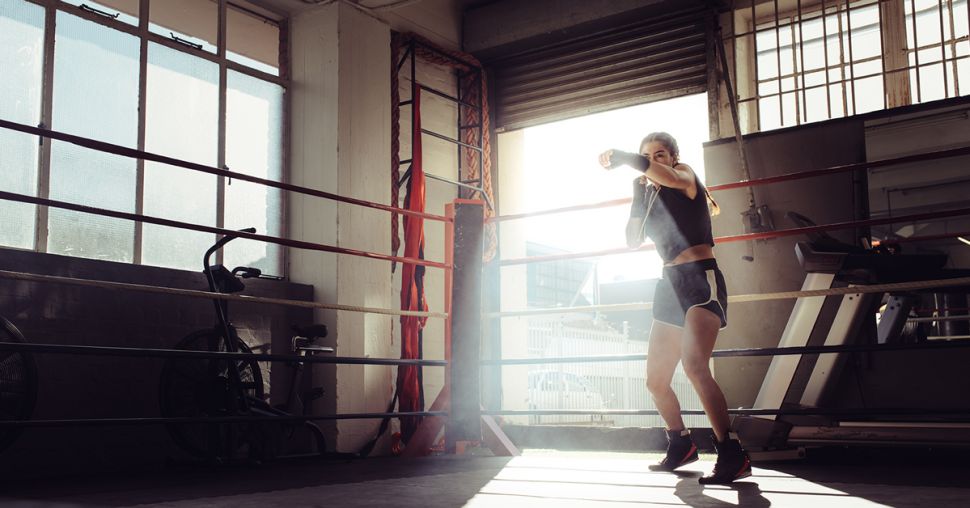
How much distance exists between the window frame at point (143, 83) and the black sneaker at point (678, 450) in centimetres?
304

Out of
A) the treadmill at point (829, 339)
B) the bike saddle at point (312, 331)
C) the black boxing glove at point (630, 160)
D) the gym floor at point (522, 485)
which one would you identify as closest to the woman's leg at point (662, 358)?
the gym floor at point (522, 485)

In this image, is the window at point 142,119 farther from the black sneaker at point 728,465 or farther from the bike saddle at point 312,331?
the black sneaker at point 728,465

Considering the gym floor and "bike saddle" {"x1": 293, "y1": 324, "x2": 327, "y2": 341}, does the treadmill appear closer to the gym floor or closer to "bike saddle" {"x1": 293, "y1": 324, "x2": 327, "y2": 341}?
the gym floor

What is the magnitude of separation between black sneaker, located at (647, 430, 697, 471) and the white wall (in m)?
2.64

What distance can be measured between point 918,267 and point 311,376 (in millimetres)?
3509

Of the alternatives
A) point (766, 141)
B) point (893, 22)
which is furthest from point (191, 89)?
point (893, 22)

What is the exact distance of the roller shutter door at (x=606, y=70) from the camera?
623 centimetres

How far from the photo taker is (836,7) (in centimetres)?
585

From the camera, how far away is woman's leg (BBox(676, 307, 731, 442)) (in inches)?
113

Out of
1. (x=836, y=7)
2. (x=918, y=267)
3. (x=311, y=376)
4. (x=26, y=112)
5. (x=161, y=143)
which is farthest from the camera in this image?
(x=836, y=7)

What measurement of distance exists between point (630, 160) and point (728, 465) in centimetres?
107

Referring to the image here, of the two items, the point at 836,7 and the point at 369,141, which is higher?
the point at 836,7

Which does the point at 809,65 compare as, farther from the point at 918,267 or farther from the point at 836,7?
the point at 918,267

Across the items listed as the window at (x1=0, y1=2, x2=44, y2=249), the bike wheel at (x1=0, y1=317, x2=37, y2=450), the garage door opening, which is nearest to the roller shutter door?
the garage door opening
